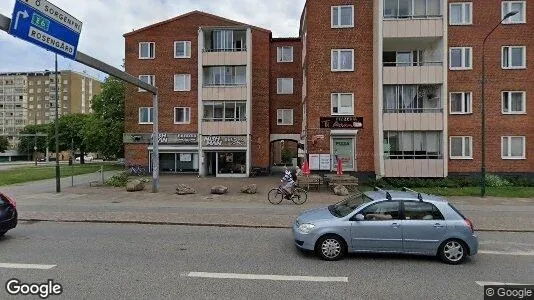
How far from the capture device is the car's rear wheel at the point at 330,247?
728 centimetres

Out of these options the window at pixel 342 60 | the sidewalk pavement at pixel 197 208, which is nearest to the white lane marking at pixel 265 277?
the sidewalk pavement at pixel 197 208

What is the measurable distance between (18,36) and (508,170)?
26.1 metres

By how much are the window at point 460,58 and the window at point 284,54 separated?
44.6 ft

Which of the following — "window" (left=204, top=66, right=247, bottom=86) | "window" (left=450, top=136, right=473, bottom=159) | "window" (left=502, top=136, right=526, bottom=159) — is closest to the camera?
"window" (left=502, top=136, right=526, bottom=159)

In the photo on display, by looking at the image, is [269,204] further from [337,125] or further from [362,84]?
[362,84]

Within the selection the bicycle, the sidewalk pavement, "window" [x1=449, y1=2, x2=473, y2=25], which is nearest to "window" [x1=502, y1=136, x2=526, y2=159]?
"window" [x1=449, y1=2, x2=473, y2=25]

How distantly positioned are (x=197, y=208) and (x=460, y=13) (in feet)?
69.8

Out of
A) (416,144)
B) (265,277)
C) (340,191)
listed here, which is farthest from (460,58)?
(265,277)

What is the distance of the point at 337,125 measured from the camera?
24.2 metres

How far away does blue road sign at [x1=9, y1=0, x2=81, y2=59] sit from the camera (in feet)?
28.5

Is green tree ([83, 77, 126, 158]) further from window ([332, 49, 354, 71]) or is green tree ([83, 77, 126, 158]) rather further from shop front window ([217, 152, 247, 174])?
window ([332, 49, 354, 71])

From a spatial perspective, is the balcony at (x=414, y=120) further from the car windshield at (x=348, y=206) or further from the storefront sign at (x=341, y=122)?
the car windshield at (x=348, y=206)

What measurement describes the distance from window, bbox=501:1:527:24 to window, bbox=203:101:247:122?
1885cm

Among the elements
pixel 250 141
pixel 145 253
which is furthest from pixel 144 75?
pixel 145 253
